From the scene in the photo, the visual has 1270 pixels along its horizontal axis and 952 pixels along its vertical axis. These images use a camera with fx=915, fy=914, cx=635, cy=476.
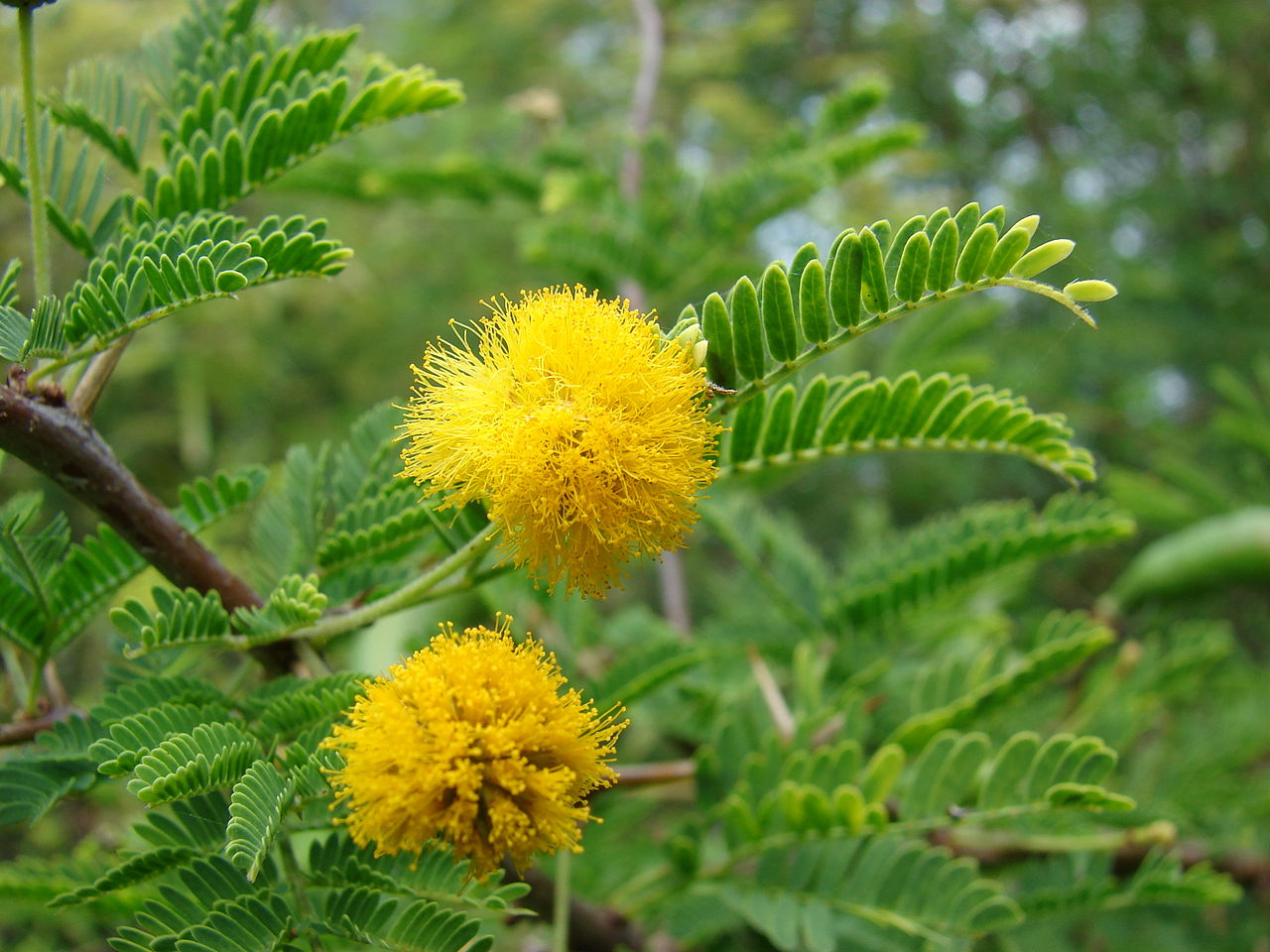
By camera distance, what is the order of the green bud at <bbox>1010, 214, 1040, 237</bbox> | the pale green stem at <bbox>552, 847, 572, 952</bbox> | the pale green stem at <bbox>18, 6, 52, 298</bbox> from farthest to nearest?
the pale green stem at <bbox>552, 847, 572, 952</bbox> → the pale green stem at <bbox>18, 6, 52, 298</bbox> → the green bud at <bbox>1010, 214, 1040, 237</bbox>

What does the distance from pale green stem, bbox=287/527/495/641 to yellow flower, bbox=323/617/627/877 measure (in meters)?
0.11

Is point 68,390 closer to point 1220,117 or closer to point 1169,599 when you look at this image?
point 1169,599

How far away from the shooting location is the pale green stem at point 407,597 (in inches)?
41.4


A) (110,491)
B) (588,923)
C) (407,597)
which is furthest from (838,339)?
(588,923)

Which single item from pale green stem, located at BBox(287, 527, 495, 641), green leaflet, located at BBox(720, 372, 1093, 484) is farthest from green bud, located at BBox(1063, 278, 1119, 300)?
pale green stem, located at BBox(287, 527, 495, 641)

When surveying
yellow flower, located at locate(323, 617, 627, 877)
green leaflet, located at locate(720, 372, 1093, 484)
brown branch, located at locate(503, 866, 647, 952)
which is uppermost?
green leaflet, located at locate(720, 372, 1093, 484)

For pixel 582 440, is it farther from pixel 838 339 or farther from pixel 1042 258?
pixel 1042 258

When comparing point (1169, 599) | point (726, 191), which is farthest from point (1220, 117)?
point (726, 191)

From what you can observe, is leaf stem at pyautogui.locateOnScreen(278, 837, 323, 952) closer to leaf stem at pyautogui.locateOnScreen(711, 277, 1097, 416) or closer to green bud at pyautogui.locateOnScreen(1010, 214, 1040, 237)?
leaf stem at pyautogui.locateOnScreen(711, 277, 1097, 416)

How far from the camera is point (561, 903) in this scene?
144 centimetres

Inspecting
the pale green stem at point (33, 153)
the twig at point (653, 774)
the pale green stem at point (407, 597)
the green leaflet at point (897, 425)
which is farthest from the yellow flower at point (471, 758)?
the twig at point (653, 774)

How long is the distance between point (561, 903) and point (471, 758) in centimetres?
64

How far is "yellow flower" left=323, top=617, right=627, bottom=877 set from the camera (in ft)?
3.00

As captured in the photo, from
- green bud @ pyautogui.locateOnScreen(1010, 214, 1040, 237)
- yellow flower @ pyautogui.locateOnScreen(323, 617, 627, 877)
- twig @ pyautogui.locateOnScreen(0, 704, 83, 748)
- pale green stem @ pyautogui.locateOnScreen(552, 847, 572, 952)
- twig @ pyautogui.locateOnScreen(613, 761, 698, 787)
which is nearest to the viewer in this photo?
yellow flower @ pyautogui.locateOnScreen(323, 617, 627, 877)
